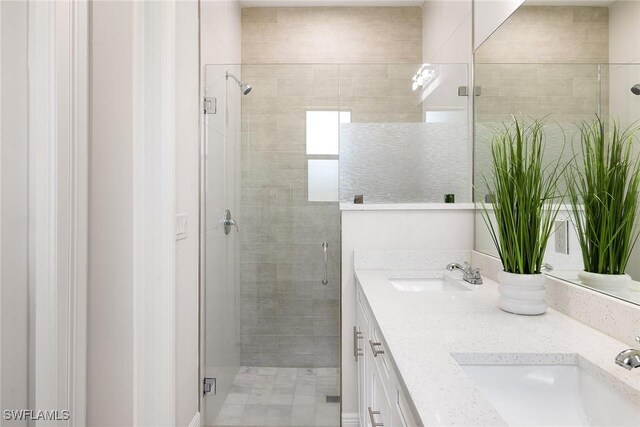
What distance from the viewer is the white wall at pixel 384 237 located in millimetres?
1874

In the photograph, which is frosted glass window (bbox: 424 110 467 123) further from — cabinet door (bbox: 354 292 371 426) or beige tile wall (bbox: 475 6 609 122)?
cabinet door (bbox: 354 292 371 426)

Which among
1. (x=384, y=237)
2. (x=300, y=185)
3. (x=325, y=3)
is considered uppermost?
(x=325, y=3)

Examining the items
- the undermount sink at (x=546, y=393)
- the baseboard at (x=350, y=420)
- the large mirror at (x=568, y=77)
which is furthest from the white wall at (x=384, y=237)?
the undermount sink at (x=546, y=393)

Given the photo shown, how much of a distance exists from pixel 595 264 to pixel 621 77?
0.49m

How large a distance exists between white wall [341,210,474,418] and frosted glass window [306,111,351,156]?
562mm

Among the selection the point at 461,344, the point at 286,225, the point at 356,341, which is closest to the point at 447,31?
the point at 286,225

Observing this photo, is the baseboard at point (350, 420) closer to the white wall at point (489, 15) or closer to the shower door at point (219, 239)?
the shower door at point (219, 239)

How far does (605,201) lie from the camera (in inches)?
37.1

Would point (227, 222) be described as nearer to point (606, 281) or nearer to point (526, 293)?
point (526, 293)

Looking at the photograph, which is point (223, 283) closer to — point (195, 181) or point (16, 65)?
point (195, 181)

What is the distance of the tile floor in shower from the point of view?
199cm

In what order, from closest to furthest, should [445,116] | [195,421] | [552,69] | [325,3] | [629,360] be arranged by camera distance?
[629,360], [552,69], [195,421], [445,116], [325,3]

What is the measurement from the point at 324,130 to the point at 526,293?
1546mm

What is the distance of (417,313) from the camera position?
111cm
